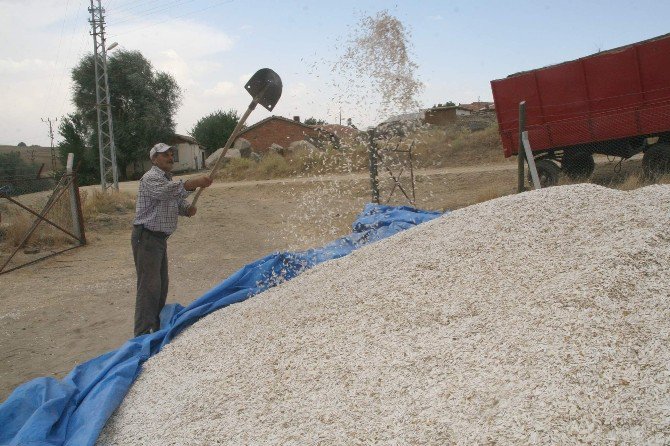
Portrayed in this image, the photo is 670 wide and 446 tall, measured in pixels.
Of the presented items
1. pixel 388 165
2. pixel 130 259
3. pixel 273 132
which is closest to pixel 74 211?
pixel 130 259

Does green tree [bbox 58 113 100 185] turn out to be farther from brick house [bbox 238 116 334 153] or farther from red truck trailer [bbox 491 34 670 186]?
red truck trailer [bbox 491 34 670 186]

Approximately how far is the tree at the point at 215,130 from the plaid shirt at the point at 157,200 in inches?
1316

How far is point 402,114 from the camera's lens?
574cm

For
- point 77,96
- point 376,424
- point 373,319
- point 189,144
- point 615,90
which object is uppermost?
point 77,96

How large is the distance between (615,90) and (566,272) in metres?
6.29

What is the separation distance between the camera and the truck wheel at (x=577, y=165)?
8062 mm

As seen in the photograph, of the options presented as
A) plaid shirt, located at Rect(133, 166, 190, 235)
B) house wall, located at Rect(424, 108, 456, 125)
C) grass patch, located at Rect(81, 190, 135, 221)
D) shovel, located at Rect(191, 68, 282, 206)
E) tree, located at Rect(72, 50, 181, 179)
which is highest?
tree, located at Rect(72, 50, 181, 179)

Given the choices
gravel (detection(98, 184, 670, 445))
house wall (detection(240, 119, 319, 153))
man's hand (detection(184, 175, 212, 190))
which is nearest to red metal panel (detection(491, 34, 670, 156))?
gravel (detection(98, 184, 670, 445))

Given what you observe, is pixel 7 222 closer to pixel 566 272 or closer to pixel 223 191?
pixel 223 191

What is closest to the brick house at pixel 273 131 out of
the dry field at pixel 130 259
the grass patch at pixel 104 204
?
the dry field at pixel 130 259

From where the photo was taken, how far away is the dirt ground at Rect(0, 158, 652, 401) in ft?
13.6

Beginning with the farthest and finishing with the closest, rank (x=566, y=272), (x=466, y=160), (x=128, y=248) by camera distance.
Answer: (x=466, y=160), (x=128, y=248), (x=566, y=272)

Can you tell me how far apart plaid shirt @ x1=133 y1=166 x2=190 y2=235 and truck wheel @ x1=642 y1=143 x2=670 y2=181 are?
20.0 feet

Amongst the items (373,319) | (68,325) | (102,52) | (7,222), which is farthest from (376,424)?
(102,52)
